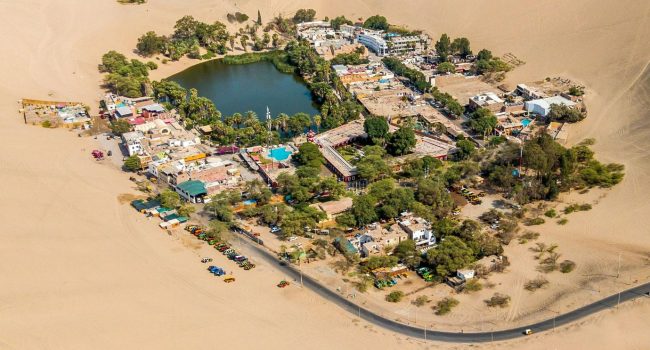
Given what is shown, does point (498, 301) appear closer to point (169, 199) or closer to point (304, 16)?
point (169, 199)

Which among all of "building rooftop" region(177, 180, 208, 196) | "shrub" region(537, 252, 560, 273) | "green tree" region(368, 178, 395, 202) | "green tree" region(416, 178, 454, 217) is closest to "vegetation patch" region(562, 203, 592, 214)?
"shrub" region(537, 252, 560, 273)

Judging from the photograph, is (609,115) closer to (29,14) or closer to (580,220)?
(580,220)

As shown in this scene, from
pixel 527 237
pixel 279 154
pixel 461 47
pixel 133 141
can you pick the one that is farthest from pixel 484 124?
pixel 133 141

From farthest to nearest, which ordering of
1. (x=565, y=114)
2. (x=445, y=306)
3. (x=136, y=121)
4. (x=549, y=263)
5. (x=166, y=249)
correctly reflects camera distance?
(x=136, y=121) → (x=565, y=114) → (x=166, y=249) → (x=549, y=263) → (x=445, y=306)

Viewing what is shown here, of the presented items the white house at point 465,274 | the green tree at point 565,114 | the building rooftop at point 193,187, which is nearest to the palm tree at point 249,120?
the building rooftop at point 193,187

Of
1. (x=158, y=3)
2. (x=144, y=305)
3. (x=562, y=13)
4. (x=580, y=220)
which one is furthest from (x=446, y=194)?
(x=158, y=3)

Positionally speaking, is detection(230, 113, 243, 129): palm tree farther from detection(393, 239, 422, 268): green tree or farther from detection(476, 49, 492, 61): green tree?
detection(476, 49, 492, 61): green tree
